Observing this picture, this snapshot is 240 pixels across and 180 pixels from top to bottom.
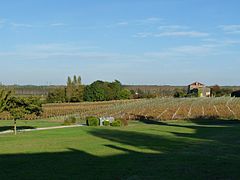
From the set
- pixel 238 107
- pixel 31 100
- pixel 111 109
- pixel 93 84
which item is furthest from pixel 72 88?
pixel 31 100

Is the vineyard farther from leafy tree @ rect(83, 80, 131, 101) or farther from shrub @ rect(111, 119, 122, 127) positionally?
leafy tree @ rect(83, 80, 131, 101)

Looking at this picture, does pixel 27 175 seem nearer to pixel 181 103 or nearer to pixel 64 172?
pixel 64 172

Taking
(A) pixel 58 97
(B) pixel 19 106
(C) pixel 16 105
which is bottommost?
(B) pixel 19 106

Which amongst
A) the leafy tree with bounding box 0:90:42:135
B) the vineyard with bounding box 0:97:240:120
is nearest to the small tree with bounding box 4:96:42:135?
Answer: the leafy tree with bounding box 0:90:42:135

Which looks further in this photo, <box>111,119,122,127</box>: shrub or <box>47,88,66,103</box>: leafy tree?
<box>47,88,66,103</box>: leafy tree

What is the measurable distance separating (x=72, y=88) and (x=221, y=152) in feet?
364

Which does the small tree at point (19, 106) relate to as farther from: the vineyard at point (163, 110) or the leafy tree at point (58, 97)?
the leafy tree at point (58, 97)

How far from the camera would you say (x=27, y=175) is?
56.9ft

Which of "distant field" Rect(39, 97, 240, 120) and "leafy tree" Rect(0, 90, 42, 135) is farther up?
"leafy tree" Rect(0, 90, 42, 135)

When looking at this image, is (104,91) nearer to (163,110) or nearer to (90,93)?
(90,93)

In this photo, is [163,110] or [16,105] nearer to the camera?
[16,105]

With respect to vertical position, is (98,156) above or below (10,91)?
below

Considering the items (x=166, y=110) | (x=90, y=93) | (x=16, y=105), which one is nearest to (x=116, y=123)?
(x=16, y=105)

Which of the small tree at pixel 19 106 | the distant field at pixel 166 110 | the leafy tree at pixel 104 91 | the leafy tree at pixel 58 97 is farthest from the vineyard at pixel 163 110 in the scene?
the small tree at pixel 19 106
